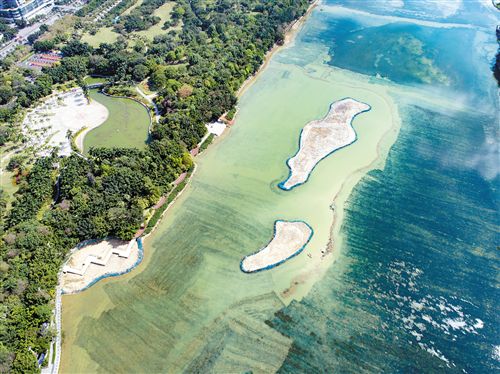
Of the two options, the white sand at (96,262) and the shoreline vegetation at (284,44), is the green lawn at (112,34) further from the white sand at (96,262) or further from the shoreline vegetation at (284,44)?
the white sand at (96,262)

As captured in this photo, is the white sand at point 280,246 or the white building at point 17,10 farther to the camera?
the white building at point 17,10

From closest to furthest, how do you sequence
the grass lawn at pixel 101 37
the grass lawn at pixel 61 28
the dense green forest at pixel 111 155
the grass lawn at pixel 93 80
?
1. the dense green forest at pixel 111 155
2. the grass lawn at pixel 93 80
3. the grass lawn at pixel 101 37
4. the grass lawn at pixel 61 28

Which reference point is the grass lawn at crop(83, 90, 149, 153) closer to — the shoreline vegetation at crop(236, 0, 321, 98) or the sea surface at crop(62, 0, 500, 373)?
the sea surface at crop(62, 0, 500, 373)

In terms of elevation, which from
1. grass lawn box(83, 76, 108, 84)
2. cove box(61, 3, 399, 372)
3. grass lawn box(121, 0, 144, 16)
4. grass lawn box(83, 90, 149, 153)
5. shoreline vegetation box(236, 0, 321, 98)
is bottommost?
cove box(61, 3, 399, 372)

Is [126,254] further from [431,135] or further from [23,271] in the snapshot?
[431,135]

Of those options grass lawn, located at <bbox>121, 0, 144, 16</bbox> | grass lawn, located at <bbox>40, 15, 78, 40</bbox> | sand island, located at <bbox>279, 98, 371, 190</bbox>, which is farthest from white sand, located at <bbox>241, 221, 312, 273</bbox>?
Result: grass lawn, located at <bbox>121, 0, 144, 16</bbox>

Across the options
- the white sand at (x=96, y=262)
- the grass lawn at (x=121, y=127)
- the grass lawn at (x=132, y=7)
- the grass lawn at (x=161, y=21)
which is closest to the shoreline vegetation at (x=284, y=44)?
the grass lawn at (x=121, y=127)
